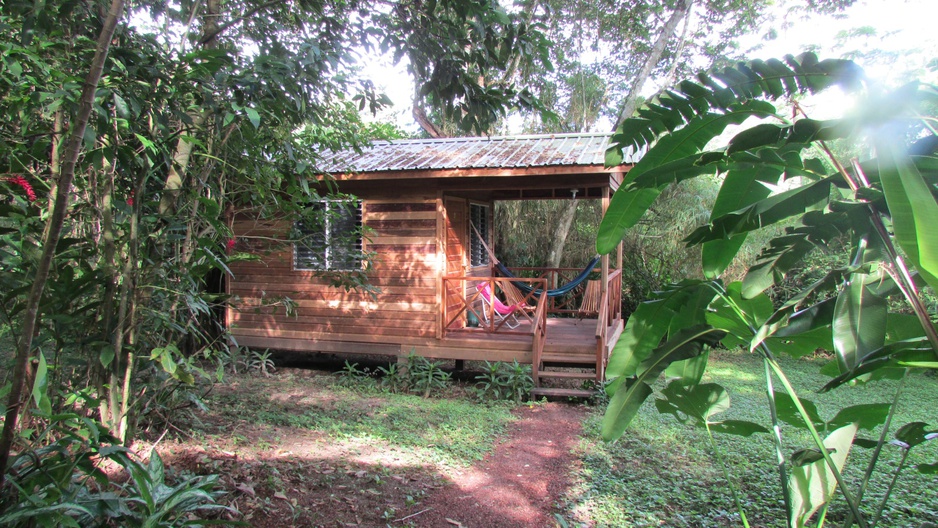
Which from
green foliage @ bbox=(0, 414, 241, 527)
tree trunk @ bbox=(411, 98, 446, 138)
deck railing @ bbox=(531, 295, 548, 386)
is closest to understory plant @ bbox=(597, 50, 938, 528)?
green foliage @ bbox=(0, 414, 241, 527)

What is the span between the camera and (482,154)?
23.5ft

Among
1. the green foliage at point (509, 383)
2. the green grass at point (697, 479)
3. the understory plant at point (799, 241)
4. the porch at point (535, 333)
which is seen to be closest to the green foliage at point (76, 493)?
the understory plant at point (799, 241)

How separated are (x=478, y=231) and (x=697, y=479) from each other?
19.1 feet

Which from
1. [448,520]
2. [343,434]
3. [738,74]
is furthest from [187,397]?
[738,74]

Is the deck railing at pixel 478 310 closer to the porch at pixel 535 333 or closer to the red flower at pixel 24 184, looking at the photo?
the porch at pixel 535 333

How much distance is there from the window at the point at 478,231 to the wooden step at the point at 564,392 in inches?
113

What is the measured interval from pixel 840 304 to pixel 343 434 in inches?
162

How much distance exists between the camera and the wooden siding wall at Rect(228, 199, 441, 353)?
7.40 meters

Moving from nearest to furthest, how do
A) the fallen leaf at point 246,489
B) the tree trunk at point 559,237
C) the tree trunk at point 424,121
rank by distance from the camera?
the fallen leaf at point 246,489
the tree trunk at point 559,237
the tree trunk at point 424,121

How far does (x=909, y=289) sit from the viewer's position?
4.28ft

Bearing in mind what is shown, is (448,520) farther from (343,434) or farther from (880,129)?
(880,129)

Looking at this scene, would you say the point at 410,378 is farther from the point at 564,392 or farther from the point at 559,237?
the point at 559,237

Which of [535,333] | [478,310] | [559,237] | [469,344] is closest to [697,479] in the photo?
[535,333]

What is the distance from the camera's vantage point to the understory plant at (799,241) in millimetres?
1281
